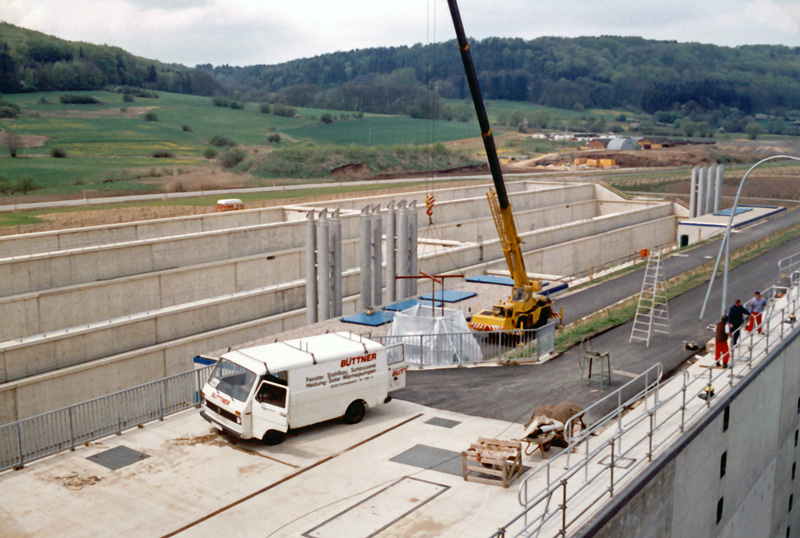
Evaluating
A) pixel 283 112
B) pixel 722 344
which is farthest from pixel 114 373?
pixel 283 112

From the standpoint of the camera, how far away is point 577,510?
45.1 feet

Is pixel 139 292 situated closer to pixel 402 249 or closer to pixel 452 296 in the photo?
pixel 402 249

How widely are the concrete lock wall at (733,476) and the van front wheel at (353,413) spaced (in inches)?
267

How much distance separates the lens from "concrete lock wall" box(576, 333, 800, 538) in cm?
1529

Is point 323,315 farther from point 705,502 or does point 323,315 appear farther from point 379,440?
point 705,502

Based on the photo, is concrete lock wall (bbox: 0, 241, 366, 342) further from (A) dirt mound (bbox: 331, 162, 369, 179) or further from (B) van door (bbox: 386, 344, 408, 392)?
(A) dirt mound (bbox: 331, 162, 369, 179)

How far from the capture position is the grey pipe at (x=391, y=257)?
35.9 m

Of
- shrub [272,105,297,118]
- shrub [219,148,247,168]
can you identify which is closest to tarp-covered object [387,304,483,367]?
shrub [219,148,247,168]

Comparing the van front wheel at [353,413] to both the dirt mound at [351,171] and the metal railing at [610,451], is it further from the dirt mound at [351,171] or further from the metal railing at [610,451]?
the dirt mound at [351,171]

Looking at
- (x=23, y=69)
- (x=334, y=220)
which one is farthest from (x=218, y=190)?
(x=23, y=69)

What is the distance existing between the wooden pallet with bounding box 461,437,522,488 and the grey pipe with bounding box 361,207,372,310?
19274 millimetres

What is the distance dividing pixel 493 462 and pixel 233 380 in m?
6.18

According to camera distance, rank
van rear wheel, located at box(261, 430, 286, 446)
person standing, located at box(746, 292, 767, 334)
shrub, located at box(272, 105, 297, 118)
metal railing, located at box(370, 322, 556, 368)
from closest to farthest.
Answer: van rear wheel, located at box(261, 430, 286, 446)
metal railing, located at box(370, 322, 556, 368)
person standing, located at box(746, 292, 767, 334)
shrub, located at box(272, 105, 297, 118)

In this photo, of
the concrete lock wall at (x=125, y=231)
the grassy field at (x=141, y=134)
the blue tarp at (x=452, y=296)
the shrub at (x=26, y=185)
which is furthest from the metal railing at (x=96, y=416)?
the shrub at (x=26, y=185)
